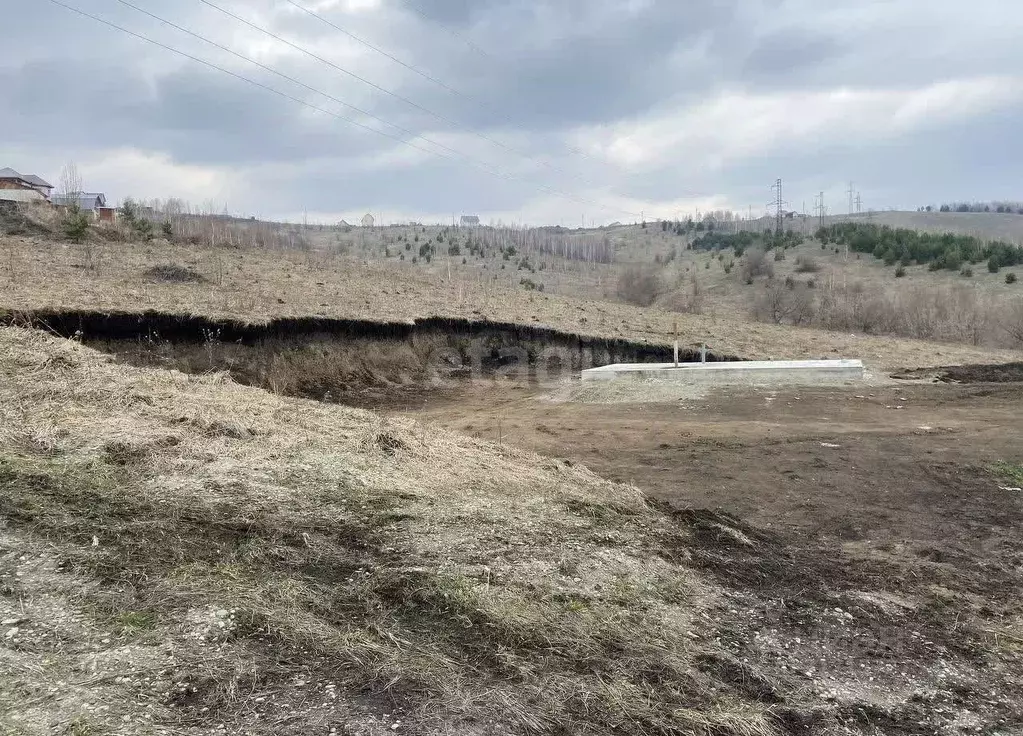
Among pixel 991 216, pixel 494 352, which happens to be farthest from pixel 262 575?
pixel 991 216

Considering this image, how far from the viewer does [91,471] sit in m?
5.47

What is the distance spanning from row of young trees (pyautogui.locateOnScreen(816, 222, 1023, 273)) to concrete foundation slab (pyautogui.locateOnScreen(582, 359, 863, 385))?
3452 centimetres

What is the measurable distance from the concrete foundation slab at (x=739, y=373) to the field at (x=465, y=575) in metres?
6.04

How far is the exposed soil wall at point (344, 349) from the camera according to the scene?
46.0ft

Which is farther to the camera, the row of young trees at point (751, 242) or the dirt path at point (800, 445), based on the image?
the row of young trees at point (751, 242)

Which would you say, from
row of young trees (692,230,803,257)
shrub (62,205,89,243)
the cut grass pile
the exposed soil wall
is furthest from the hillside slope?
row of young trees (692,230,803,257)

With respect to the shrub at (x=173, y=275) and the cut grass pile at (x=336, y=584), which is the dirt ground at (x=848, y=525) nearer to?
the cut grass pile at (x=336, y=584)

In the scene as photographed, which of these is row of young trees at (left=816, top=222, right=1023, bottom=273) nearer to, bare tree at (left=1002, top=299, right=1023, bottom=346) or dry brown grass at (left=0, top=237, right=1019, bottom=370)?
bare tree at (left=1002, top=299, right=1023, bottom=346)

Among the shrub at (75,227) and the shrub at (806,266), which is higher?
the shrub at (75,227)

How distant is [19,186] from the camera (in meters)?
46.6

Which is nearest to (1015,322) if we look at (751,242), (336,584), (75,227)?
(751,242)

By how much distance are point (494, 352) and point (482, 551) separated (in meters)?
16.8

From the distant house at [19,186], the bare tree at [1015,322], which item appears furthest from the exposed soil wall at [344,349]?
the distant house at [19,186]

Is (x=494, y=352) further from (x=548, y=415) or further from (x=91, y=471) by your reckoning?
(x=91, y=471)
